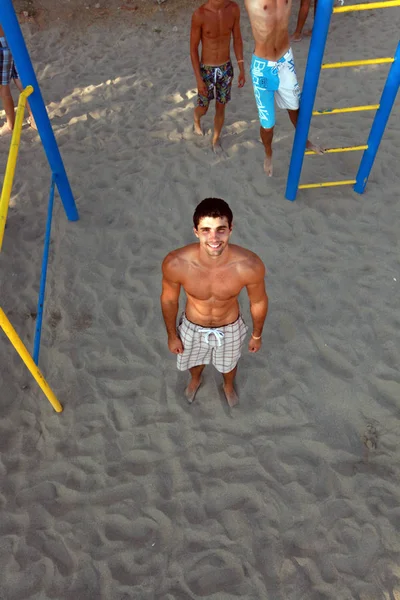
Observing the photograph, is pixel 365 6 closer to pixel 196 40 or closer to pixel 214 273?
pixel 196 40

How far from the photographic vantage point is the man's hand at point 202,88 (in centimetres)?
359

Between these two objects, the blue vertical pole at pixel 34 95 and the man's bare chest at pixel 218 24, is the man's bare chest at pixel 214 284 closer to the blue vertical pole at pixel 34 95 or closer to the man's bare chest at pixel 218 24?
the blue vertical pole at pixel 34 95

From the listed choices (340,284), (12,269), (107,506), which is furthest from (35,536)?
(340,284)

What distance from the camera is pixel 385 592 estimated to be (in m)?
1.96

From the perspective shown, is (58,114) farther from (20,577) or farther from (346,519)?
(346,519)

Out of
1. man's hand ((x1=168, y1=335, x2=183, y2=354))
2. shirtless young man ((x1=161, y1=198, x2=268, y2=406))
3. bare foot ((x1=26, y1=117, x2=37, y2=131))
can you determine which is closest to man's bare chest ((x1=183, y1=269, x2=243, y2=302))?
shirtless young man ((x1=161, y1=198, x2=268, y2=406))

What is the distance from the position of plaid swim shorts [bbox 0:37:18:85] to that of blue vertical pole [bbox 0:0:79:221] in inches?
48.7

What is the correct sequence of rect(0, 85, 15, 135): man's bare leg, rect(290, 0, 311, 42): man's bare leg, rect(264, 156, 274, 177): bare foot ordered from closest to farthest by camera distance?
rect(264, 156, 274, 177): bare foot < rect(0, 85, 15, 135): man's bare leg < rect(290, 0, 311, 42): man's bare leg

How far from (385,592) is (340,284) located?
1851 mm

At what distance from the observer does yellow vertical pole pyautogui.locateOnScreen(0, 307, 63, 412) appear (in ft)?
5.90

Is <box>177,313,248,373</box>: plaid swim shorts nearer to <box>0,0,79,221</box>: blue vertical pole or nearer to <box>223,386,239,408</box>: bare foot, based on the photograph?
<box>223,386,239,408</box>: bare foot

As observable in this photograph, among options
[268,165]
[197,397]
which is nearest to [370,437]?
[197,397]

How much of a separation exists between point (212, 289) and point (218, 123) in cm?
268

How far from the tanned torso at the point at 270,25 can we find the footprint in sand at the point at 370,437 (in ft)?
8.55
